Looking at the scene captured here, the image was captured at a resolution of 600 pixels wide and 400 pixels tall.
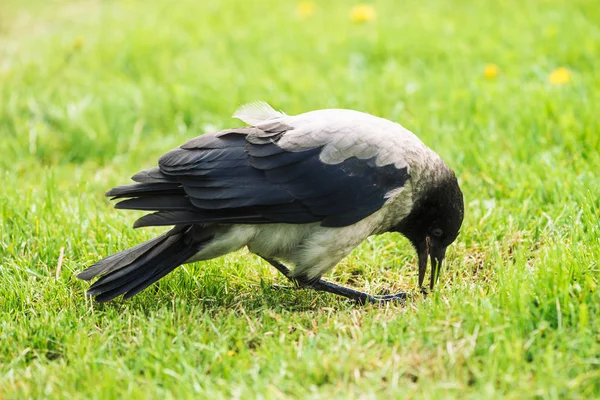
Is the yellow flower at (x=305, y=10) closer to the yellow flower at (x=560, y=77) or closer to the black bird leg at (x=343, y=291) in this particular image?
the yellow flower at (x=560, y=77)

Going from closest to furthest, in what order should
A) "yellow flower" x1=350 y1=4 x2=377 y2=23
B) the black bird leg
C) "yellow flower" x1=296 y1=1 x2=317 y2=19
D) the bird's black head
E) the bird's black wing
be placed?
the bird's black wing, the black bird leg, the bird's black head, "yellow flower" x1=350 y1=4 x2=377 y2=23, "yellow flower" x1=296 y1=1 x2=317 y2=19

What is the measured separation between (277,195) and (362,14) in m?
4.51

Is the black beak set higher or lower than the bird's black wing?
lower

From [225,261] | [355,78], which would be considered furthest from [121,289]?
[355,78]

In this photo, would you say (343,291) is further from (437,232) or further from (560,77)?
(560,77)

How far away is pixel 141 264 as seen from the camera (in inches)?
150

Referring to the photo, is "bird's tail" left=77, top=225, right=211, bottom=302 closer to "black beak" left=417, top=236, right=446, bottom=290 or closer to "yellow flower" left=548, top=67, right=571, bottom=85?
"black beak" left=417, top=236, right=446, bottom=290

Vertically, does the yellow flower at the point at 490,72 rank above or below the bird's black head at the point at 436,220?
above

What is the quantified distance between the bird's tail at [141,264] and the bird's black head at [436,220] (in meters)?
1.13

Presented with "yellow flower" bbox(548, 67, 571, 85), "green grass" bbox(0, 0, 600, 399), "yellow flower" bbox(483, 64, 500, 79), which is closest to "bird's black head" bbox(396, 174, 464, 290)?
"green grass" bbox(0, 0, 600, 399)

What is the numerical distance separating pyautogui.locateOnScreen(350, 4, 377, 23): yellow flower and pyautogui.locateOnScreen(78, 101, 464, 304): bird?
13.0 feet

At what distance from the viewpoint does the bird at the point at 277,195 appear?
369 centimetres

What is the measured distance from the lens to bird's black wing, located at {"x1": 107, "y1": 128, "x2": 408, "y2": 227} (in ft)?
12.0

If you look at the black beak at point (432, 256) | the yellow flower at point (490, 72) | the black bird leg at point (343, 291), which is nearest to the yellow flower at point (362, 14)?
the yellow flower at point (490, 72)
